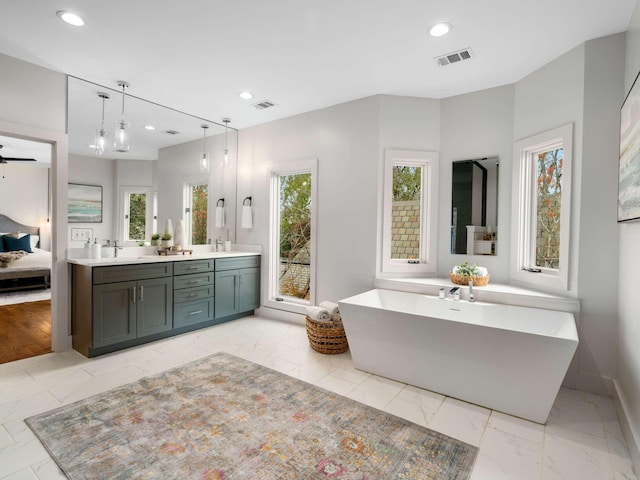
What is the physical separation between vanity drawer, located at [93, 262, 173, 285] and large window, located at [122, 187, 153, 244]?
22.2 inches

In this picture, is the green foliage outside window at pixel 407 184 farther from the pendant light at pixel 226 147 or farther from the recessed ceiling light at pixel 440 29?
the pendant light at pixel 226 147

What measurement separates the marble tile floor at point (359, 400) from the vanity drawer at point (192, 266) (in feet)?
2.51

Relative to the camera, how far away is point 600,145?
2611 millimetres

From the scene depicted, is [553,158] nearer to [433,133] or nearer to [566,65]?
[566,65]

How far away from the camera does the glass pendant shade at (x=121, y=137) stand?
3542 millimetres

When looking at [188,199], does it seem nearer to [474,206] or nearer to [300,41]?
[300,41]

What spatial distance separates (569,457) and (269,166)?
4.10 meters

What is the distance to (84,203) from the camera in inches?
136

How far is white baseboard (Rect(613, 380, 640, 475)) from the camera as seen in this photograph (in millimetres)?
1807

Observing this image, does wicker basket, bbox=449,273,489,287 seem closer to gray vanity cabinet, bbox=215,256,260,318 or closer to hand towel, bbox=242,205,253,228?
gray vanity cabinet, bbox=215,256,260,318

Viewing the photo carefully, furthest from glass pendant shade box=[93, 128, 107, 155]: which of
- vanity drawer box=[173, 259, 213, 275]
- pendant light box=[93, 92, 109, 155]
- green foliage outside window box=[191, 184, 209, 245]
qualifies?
vanity drawer box=[173, 259, 213, 275]

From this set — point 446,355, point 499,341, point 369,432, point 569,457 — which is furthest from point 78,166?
point 569,457

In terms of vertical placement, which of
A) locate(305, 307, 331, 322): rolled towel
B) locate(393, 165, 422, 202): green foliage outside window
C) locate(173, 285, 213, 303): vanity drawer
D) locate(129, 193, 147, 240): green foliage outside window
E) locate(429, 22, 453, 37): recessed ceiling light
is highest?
locate(429, 22, 453, 37): recessed ceiling light

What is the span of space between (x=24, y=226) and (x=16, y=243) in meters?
0.23
